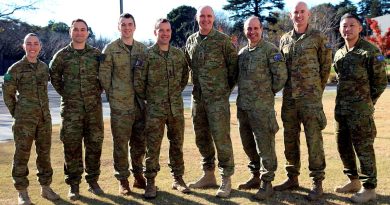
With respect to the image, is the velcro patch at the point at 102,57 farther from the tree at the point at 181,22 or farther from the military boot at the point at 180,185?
the tree at the point at 181,22

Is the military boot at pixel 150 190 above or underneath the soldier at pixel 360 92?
underneath

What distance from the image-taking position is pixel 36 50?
5.07 meters

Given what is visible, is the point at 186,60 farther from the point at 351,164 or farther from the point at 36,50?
the point at 351,164

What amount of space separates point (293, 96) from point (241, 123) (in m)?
0.70

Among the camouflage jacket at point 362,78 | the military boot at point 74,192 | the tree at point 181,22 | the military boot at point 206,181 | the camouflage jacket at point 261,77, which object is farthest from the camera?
the tree at point 181,22

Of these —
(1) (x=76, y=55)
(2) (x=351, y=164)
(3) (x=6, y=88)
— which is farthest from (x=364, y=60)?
(3) (x=6, y=88)

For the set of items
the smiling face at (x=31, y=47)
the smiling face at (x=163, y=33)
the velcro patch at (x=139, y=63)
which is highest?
the smiling face at (x=163, y=33)

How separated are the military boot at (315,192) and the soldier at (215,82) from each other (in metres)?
0.94

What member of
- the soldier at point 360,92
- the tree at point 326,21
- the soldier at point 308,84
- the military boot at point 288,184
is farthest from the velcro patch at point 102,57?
the tree at point 326,21

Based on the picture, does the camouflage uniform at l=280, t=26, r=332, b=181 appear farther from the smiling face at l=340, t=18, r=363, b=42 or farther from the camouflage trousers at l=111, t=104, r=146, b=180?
the camouflage trousers at l=111, t=104, r=146, b=180

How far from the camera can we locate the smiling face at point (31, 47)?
5.03 meters

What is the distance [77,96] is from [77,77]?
Answer: 0.72ft

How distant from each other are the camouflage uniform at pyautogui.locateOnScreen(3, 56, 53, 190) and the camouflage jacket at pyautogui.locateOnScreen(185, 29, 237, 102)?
1.77 meters

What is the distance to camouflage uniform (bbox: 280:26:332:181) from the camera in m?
4.93
